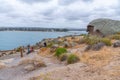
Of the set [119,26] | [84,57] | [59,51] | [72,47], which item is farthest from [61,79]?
[119,26]

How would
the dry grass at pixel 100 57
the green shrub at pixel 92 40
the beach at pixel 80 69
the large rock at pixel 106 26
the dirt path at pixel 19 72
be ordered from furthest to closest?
the large rock at pixel 106 26, the green shrub at pixel 92 40, the dirt path at pixel 19 72, the dry grass at pixel 100 57, the beach at pixel 80 69

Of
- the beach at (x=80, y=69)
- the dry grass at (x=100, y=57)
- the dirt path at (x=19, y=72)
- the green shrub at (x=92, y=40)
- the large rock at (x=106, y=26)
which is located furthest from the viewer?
the large rock at (x=106, y=26)

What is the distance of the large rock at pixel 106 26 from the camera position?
33094 millimetres

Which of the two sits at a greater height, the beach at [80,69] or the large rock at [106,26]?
the large rock at [106,26]

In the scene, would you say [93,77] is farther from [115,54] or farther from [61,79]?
[115,54]

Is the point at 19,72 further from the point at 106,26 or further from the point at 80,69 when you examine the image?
the point at 106,26

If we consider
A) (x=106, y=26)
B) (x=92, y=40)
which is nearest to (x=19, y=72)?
(x=92, y=40)

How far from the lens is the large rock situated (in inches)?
1303

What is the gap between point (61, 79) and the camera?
53.3 ft

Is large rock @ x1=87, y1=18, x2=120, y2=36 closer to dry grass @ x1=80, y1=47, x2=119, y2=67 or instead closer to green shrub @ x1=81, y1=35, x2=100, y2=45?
green shrub @ x1=81, y1=35, x2=100, y2=45

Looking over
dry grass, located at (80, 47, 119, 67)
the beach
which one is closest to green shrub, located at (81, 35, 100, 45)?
the beach

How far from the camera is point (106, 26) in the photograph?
33.2 m

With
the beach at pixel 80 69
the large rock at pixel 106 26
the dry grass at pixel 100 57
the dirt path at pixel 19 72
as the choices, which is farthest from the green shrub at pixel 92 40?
the dirt path at pixel 19 72

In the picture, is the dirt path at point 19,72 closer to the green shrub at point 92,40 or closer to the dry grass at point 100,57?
the dry grass at point 100,57
